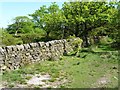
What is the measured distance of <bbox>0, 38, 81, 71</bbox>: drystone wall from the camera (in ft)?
30.7

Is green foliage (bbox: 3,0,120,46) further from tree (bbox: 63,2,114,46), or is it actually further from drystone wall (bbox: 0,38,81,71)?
drystone wall (bbox: 0,38,81,71)

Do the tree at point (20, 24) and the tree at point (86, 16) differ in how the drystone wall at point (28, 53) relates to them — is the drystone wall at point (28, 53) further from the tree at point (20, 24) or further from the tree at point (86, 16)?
the tree at point (20, 24)

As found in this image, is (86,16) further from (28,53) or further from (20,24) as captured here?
(20,24)

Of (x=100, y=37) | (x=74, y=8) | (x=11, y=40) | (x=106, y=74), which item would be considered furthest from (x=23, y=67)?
(x=100, y=37)

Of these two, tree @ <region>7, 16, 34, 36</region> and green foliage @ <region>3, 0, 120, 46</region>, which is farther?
tree @ <region>7, 16, 34, 36</region>

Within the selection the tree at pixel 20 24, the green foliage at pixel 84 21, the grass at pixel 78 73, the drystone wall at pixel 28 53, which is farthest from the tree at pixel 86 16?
the tree at pixel 20 24

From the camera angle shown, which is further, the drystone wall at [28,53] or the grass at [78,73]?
the drystone wall at [28,53]

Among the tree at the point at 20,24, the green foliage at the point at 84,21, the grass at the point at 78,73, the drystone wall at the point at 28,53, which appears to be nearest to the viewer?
the grass at the point at 78,73

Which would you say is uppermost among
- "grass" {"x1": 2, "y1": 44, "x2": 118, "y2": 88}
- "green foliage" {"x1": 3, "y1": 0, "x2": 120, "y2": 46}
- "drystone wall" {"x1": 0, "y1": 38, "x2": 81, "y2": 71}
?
"green foliage" {"x1": 3, "y1": 0, "x2": 120, "y2": 46}

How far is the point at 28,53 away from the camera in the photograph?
429 inches

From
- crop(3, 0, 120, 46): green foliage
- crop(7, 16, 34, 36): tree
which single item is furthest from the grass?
crop(7, 16, 34, 36): tree

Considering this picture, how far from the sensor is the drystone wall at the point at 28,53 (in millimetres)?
9367

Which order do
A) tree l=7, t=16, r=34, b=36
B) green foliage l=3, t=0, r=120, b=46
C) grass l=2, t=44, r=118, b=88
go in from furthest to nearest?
tree l=7, t=16, r=34, b=36 < green foliage l=3, t=0, r=120, b=46 < grass l=2, t=44, r=118, b=88

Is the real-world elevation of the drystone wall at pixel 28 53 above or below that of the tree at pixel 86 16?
below
